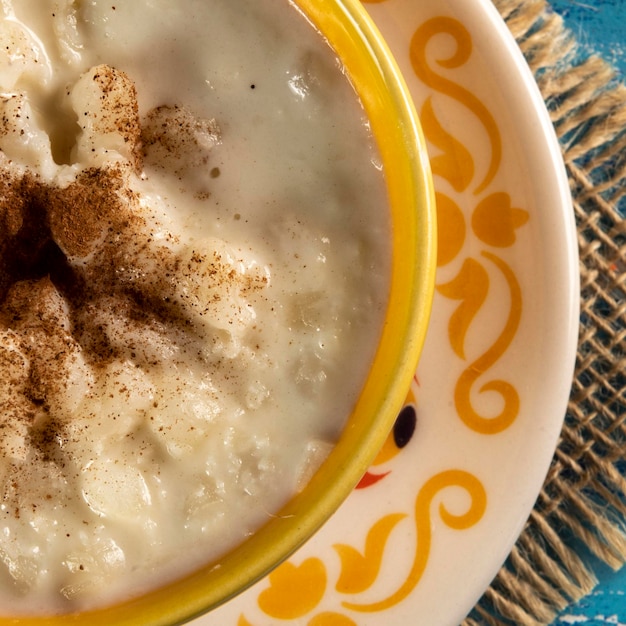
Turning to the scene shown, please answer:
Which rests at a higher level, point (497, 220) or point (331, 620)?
point (497, 220)

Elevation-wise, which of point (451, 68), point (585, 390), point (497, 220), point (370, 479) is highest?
point (451, 68)

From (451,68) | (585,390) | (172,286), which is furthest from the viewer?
(585,390)

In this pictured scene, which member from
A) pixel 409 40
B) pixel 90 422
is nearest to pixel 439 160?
pixel 409 40

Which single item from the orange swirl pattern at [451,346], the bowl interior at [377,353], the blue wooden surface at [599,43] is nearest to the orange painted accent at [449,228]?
the orange swirl pattern at [451,346]

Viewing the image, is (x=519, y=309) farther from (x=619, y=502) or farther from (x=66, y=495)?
(x=66, y=495)

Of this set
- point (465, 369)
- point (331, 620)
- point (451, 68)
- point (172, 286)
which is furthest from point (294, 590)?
point (451, 68)

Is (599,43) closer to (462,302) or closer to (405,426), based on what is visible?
(462,302)

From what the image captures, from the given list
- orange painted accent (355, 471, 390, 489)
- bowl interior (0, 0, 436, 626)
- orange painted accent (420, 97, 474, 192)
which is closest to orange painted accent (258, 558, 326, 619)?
orange painted accent (355, 471, 390, 489)
